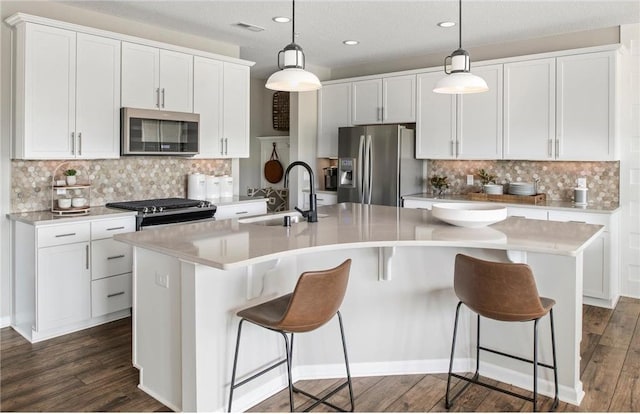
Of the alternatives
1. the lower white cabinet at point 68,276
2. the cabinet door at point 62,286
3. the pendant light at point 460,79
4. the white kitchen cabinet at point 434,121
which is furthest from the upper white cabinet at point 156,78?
the pendant light at point 460,79

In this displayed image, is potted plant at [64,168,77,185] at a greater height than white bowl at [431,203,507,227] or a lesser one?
greater

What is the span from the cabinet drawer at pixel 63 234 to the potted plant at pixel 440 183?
378cm

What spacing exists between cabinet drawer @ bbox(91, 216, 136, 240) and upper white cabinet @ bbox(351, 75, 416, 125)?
10.4ft

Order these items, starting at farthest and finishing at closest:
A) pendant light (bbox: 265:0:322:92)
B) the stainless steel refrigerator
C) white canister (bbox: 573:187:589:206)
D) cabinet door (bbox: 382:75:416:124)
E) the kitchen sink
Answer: cabinet door (bbox: 382:75:416:124) < the stainless steel refrigerator < white canister (bbox: 573:187:589:206) < the kitchen sink < pendant light (bbox: 265:0:322:92)

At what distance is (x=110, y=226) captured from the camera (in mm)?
3842

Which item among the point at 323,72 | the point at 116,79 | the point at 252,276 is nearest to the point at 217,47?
the point at 116,79

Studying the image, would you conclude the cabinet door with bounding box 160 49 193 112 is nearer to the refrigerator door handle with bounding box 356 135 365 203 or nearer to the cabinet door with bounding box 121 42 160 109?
the cabinet door with bounding box 121 42 160 109

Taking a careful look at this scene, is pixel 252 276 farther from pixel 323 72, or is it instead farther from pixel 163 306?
pixel 323 72

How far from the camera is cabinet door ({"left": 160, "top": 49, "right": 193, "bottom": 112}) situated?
4.51 m

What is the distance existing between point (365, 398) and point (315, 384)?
32 cm

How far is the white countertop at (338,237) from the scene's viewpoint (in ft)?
7.48

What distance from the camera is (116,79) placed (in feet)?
13.6

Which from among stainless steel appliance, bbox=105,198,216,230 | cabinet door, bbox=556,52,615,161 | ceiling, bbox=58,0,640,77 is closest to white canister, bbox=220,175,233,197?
stainless steel appliance, bbox=105,198,216,230

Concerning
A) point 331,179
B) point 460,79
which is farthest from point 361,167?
point 460,79
